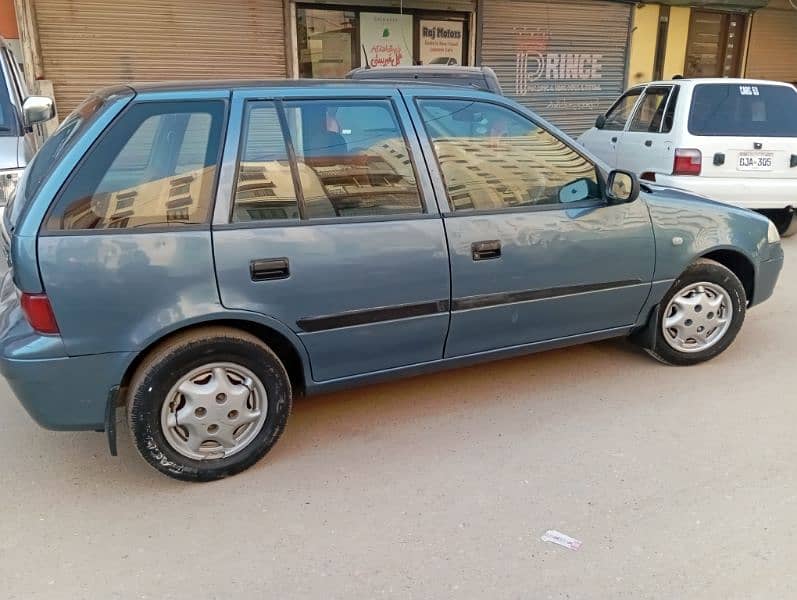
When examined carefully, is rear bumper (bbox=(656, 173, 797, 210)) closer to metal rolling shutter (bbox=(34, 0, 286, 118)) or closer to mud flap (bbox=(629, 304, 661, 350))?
mud flap (bbox=(629, 304, 661, 350))

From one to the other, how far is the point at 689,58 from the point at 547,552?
13379 mm

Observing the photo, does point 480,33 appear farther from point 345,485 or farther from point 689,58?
point 345,485

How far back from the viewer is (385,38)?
33.4 ft

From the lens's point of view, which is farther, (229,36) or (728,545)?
(229,36)

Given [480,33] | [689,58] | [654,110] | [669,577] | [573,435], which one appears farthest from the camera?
[689,58]

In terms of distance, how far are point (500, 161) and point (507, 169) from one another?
6 centimetres

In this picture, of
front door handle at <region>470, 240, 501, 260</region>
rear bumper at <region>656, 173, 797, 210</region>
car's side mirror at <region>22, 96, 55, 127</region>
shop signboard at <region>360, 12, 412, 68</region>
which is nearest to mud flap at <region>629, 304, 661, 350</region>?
front door handle at <region>470, 240, 501, 260</region>

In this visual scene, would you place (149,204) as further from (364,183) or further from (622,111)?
(622,111)

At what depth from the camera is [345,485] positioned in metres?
2.93

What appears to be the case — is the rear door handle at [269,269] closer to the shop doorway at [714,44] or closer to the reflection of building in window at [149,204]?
the reflection of building in window at [149,204]

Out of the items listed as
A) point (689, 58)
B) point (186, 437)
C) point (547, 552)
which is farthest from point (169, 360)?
point (689, 58)

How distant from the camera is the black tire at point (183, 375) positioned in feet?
8.98

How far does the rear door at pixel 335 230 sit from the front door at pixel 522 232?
0.51 feet

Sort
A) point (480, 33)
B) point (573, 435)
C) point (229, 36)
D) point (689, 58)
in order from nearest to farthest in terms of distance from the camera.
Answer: point (573, 435)
point (229, 36)
point (480, 33)
point (689, 58)
